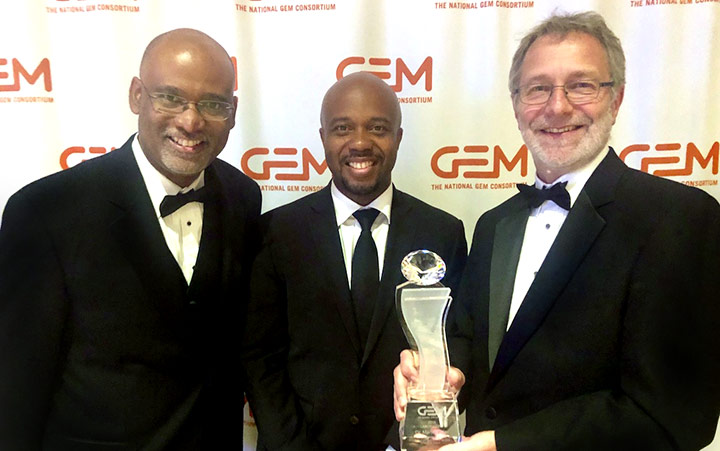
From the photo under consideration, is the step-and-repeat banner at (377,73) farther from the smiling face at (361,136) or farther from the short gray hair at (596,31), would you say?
the short gray hair at (596,31)

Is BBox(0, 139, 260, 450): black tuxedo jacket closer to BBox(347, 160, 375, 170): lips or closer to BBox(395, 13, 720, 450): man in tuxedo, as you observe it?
BBox(347, 160, 375, 170): lips

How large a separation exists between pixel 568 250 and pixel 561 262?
0.13ft

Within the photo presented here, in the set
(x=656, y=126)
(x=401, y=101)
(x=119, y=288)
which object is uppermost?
(x=401, y=101)

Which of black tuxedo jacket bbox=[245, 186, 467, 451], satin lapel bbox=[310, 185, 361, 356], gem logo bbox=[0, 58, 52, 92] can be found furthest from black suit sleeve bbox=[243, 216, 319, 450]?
gem logo bbox=[0, 58, 52, 92]

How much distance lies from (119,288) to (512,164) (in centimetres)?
192

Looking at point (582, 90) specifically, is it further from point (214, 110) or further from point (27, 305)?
point (27, 305)

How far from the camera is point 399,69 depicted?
2.56m

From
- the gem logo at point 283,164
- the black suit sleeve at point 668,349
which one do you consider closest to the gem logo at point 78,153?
the gem logo at point 283,164

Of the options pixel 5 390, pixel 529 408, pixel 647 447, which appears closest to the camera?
pixel 647 447

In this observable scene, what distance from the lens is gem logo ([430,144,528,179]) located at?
8.59 ft

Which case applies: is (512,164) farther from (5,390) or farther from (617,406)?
(5,390)

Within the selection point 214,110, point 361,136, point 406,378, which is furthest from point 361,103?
point 406,378

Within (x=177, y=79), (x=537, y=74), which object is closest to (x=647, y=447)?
(x=537, y=74)

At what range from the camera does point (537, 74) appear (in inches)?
64.1
